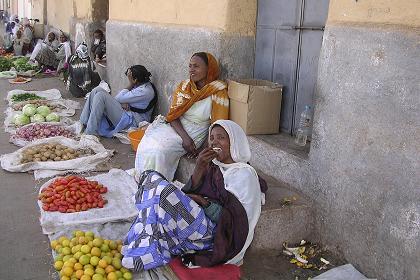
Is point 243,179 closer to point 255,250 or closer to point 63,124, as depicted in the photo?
point 255,250

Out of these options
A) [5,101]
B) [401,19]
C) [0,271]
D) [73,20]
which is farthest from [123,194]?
[73,20]

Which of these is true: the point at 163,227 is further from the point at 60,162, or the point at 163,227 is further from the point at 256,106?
the point at 60,162

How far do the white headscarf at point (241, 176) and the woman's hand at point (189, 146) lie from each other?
159 cm

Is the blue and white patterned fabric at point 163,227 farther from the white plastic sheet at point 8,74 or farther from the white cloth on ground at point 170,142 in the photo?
the white plastic sheet at point 8,74

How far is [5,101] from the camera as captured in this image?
9.03 m

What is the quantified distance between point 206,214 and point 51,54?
1152 centimetres

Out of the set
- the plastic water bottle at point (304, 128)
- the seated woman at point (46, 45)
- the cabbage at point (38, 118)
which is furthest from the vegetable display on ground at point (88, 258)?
the seated woman at point (46, 45)

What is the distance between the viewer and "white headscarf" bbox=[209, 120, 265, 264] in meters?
2.99

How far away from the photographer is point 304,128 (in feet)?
13.6

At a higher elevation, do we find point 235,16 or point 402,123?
point 235,16

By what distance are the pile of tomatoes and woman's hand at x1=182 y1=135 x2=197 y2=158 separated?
100cm

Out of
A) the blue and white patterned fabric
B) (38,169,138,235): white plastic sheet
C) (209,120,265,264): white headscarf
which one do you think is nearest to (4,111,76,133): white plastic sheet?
(38,169,138,235): white plastic sheet

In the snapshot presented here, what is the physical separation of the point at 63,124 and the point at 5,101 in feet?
8.97

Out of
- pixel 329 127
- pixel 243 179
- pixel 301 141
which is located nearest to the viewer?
pixel 243 179
